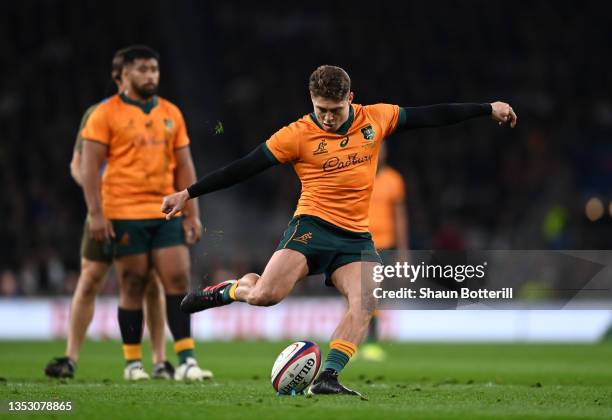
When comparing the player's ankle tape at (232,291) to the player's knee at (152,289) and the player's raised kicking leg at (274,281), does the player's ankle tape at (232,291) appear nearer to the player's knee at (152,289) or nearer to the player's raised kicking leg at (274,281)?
the player's raised kicking leg at (274,281)

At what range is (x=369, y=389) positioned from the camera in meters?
7.79

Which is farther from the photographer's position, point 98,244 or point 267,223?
point 267,223

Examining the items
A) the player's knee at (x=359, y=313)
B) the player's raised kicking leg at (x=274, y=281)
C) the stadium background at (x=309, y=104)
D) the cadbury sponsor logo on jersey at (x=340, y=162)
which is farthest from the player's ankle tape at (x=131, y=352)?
the stadium background at (x=309, y=104)

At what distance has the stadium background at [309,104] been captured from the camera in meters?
19.9

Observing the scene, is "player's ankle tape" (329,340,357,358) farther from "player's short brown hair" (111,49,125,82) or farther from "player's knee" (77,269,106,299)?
"player's short brown hair" (111,49,125,82)

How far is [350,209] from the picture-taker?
23.8 ft

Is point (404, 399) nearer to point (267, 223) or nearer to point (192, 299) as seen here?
point (192, 299)

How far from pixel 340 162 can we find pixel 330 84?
0.56m

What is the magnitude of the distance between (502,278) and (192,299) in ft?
32.8

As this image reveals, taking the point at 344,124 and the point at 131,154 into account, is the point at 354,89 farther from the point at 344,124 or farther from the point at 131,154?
the point at 344,124

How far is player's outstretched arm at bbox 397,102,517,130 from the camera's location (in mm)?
7422

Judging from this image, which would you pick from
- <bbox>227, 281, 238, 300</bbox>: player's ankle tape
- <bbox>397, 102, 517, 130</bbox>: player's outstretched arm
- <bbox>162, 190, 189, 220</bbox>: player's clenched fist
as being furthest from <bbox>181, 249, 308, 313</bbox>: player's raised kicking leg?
<bbox>397, 102, 517, 130</bbox>: player's outstretched arm

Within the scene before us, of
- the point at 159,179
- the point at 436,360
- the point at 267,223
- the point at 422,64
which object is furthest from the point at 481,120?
the point at 159,179

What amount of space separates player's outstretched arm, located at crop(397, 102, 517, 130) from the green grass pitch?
177 cm
